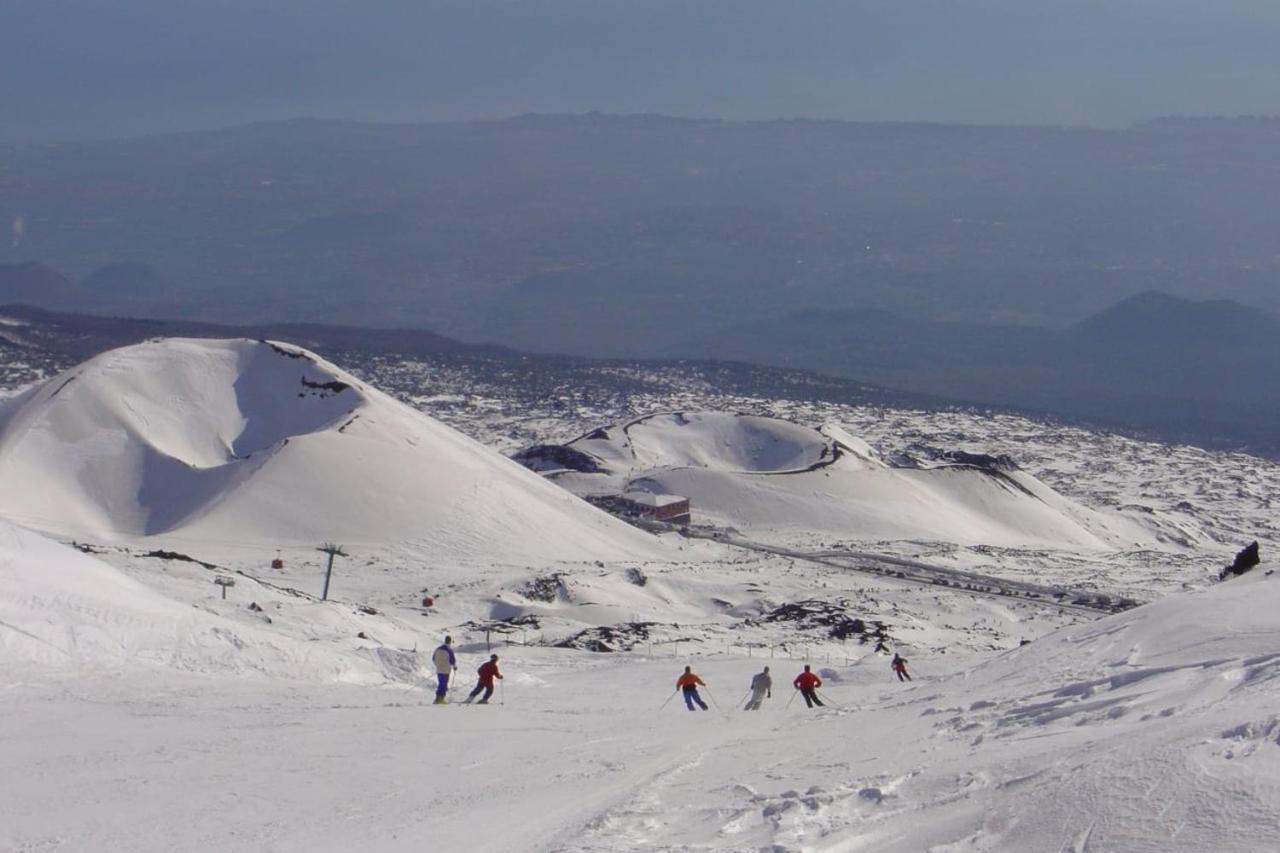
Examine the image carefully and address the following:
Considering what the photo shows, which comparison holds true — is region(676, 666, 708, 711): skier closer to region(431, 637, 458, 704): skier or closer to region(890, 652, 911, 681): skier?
region(431, 637, 458, 704): skier

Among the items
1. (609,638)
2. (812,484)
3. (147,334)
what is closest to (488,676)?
(609,638)

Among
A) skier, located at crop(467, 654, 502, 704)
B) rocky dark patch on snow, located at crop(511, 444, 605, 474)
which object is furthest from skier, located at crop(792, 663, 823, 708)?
rocky dark patch on snow, located at crop(511, 444, 605, 474)

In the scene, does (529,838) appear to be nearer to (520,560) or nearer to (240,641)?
(240,641)

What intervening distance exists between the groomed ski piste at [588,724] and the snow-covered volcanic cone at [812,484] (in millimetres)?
31214

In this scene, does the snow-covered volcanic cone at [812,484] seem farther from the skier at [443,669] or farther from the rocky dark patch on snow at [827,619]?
the skier at [443,669]

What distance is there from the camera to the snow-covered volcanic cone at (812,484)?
246ft

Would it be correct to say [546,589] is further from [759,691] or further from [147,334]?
[147,334]

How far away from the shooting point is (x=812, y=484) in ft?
258

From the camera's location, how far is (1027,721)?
1373 cm

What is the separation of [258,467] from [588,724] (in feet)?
127

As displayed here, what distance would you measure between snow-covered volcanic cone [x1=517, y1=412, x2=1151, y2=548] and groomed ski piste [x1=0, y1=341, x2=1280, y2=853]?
102 feet

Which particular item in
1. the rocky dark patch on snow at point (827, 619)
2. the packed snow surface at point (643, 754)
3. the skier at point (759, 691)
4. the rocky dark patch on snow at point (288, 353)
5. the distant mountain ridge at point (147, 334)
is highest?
the rocky dark patch on snow at point (288, 353)

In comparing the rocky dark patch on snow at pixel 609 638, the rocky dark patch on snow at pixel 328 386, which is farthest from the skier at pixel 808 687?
the rocky dark patch on snow at pixel 328 386

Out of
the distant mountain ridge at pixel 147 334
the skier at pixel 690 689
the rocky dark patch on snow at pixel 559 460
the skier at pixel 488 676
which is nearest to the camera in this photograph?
the skier at pixel 488 676
